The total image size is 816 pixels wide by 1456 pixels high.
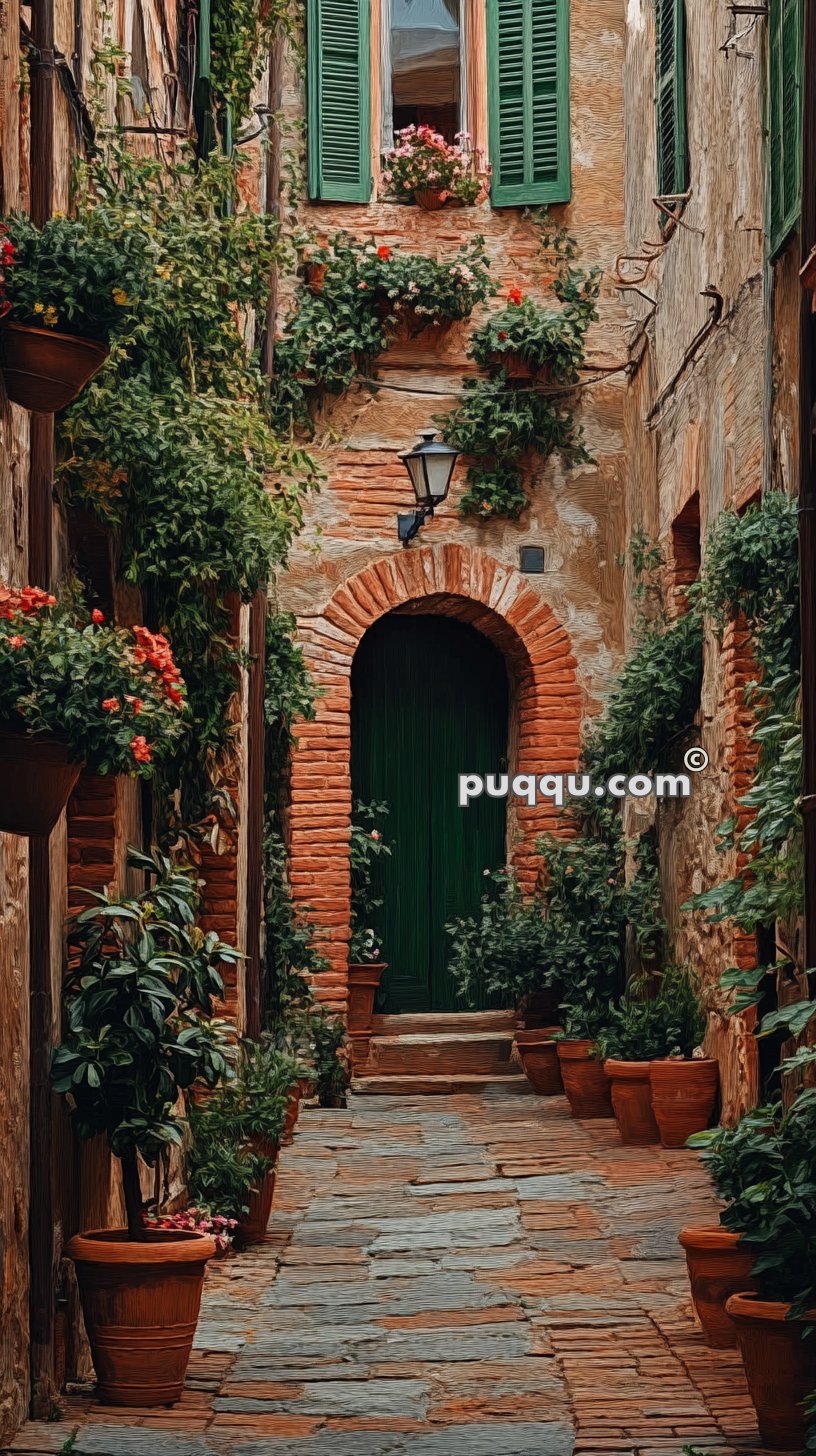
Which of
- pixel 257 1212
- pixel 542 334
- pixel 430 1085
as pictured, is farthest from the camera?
pixel 542 334

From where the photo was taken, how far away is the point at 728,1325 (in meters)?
6.18

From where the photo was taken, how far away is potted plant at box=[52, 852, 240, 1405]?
18.2 feet

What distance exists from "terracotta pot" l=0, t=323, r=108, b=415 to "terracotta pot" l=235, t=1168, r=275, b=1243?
13.1 ft

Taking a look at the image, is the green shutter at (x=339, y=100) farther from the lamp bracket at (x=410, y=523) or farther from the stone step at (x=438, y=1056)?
the stone step at (x=438, y=1056)

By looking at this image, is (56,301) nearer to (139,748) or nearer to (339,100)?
(139,748)

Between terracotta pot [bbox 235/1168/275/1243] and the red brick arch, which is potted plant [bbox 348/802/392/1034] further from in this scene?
terracotta pot [bbox 235/1168/275/1243]

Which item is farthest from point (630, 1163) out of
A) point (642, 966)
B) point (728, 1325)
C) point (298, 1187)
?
point (728, 1325)

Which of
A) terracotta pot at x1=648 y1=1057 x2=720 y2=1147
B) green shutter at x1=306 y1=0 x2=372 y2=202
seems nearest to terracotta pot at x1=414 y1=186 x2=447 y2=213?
green shutter at x1=306 y1=0 x2=372 y2=202

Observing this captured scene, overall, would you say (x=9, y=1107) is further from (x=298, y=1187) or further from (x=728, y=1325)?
(x=298, y=1187)

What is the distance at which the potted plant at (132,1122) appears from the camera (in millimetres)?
5547

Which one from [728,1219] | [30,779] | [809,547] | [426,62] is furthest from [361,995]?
[30,779]

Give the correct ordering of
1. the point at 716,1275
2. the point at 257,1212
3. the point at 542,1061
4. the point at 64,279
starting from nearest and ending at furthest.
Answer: the point at 64,279 → the point at 716,1275 → the point at 257,1212 → the point at 542,1061

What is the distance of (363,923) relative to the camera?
13148 millimetres

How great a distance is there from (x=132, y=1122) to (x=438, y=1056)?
23.1 ft
